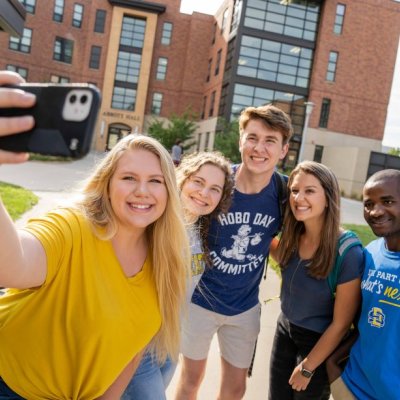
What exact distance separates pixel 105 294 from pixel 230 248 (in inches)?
50.3

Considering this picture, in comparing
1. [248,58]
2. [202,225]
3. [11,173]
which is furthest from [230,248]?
[248,58]

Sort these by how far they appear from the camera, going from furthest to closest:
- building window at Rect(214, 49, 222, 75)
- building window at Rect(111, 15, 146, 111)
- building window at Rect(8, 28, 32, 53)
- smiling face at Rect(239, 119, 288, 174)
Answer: building window at Rect(111, 15, 146, 111) < building window at Rect(8, 28, 32, 53) < building window at Rect(214, 49, 222, 75) < smiling face at Rect(239, 119, 288, 174)

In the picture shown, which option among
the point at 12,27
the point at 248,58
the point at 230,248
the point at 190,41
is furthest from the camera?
the point at 190,41

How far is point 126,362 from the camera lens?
1896 mm

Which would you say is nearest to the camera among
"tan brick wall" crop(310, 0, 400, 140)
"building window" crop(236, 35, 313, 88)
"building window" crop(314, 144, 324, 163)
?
"building window" crop(236, 35, 313, 88)

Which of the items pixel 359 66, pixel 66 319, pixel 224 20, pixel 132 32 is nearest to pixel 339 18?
pixel 359 66

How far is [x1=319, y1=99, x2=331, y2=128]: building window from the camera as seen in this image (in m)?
30.0

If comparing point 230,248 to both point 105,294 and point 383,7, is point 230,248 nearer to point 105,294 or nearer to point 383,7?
point 105,294

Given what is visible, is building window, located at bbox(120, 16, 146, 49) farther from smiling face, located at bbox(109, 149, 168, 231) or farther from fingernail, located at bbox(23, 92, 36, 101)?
fingernail, located at bbox(23, 92, 36, 101)

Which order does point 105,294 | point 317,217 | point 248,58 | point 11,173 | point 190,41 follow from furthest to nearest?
1. point 190,41
2. point 248,58
3. point 11,173
4. point 317,217
5. point 105,294

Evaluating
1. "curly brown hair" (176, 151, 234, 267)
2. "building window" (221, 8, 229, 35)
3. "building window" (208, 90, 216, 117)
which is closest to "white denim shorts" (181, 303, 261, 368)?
"curly brown hair" (176, 151, 234, 267)

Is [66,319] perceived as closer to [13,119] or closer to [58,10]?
[13,119]

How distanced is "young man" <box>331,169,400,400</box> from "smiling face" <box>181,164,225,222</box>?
38.5 inches

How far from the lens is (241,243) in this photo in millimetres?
2854
